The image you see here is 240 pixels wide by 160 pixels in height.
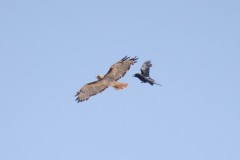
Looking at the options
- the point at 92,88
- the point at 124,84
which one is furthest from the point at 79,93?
the point at 124,84

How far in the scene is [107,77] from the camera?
38125 mm

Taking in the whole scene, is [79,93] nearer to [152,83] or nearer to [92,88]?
[92,88]

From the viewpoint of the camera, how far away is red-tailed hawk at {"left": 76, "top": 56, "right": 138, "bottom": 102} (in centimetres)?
3819

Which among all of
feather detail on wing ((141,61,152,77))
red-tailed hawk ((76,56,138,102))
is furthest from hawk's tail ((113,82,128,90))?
feather detail on wing ((141,61,152,77))

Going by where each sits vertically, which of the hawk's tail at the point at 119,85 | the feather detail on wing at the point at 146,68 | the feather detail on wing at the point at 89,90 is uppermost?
the feather detail on wing at the point at 146,68

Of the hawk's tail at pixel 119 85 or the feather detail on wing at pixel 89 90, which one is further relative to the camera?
the feather detail on wing at pixel 89 90

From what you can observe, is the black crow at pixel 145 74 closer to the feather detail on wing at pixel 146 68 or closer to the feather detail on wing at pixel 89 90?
the feather detail on wing at pixel 146 68

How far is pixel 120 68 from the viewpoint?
3856cm

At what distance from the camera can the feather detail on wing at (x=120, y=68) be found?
125 feet

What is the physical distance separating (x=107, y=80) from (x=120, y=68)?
3.49 feet

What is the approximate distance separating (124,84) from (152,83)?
1.75 metres

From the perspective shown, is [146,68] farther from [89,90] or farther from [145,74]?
[89,90]

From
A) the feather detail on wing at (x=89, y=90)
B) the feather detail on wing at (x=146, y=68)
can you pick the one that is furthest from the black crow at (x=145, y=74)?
the feather detail on wing at (x=89, y=90)

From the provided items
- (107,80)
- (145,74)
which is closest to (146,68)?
(145,74)
